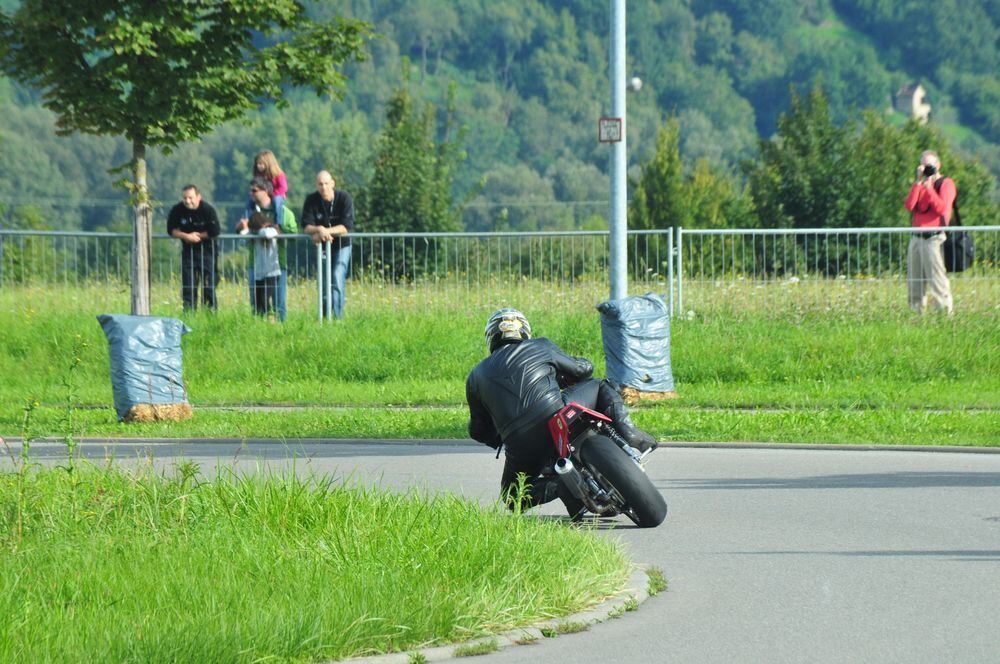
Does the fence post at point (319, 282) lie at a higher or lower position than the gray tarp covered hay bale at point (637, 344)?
higher

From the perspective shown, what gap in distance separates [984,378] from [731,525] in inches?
344

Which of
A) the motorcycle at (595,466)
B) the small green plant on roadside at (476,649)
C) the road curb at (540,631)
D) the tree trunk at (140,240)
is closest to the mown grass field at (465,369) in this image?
the tree trunk at (140,240)

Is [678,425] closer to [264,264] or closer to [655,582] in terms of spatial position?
[655,582]

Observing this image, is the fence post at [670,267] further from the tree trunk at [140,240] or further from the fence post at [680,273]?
the tree trunk at [140,240]

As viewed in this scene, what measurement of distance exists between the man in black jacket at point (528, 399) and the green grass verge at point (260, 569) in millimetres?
792

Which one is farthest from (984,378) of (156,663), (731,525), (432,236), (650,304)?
(156,663)

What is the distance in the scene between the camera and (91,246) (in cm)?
2238

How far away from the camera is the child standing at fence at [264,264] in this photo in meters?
20.6

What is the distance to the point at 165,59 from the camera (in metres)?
18.8

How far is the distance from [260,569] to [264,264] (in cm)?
1395

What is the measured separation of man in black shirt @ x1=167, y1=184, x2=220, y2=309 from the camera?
20.6 meters

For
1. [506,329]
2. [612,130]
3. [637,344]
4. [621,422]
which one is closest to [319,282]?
[612,130]

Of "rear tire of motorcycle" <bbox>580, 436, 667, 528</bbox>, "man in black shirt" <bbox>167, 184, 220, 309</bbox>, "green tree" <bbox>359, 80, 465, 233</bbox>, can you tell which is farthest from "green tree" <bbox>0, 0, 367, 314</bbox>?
"green tree" <bbox>359, 80, 465, 233</bbox>

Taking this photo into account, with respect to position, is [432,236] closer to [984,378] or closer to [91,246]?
[91,246]
